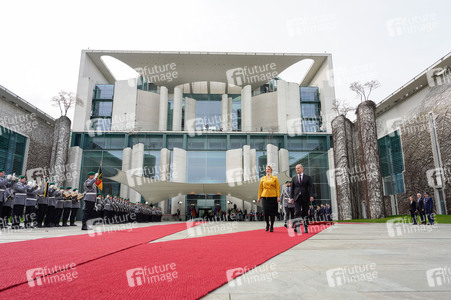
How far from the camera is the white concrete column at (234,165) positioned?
1022 inches

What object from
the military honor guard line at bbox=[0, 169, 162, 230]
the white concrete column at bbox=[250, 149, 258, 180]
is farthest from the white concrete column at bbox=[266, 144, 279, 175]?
the military honor guard line at bbox=[0, 169, 162, 230]

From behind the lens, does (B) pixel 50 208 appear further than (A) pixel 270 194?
Yes

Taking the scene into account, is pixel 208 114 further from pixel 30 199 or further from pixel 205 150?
pixel 30 199

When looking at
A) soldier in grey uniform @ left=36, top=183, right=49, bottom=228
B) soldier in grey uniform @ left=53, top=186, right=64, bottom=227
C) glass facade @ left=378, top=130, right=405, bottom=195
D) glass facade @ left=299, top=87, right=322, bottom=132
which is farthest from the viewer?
glass facade @ left=299, top=87, right=322, bottom=132

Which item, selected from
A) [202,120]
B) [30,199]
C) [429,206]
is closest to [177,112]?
[202,120]

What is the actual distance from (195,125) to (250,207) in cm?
1122

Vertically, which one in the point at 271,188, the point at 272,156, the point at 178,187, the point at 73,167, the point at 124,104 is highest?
the point at 124,104

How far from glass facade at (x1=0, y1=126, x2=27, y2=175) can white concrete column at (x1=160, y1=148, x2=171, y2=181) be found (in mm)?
10820

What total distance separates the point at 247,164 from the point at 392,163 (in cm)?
1257

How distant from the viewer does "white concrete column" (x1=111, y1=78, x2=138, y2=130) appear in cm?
3014

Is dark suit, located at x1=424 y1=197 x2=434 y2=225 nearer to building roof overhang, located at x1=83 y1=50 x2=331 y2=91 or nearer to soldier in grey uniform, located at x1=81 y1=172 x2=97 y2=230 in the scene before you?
soldier in grey uniform, located at x1=81 y1=172 x2=97 y2=230

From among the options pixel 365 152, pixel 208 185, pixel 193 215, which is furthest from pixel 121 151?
pixel 365 152

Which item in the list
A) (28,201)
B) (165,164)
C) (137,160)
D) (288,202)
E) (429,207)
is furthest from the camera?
(137,160)

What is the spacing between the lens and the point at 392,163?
26.1 metres
